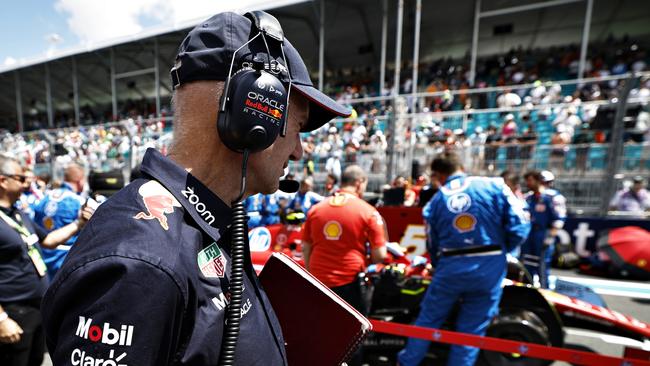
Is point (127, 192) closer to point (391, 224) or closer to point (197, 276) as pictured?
point (197, 276)

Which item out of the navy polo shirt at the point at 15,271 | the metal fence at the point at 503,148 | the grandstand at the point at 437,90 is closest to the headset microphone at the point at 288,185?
the navy polo shirt at the point at 15,271

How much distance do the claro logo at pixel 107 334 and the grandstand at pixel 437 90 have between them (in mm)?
4029

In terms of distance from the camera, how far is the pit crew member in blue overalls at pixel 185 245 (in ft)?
1.83

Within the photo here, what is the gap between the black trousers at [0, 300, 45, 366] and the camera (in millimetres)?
2178

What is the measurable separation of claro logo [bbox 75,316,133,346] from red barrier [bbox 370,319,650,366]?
2.26 meters

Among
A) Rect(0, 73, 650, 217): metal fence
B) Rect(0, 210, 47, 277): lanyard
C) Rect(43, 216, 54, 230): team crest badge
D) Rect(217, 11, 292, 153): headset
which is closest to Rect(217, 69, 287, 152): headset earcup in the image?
Rect(217, 11, 292, 153): headset

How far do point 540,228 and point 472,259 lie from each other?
3567 millimetres

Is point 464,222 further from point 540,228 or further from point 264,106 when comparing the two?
point 540,228

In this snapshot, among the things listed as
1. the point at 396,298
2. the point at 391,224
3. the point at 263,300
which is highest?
the point at 263,300

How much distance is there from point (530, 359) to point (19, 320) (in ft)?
12.6

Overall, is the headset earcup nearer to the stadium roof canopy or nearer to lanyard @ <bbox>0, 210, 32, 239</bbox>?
lanyard @ <bbox>0, 210, 32, 239</bbox>

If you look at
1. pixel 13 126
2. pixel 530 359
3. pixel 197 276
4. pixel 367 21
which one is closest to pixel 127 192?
pixel 197 276

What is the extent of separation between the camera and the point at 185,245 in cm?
68

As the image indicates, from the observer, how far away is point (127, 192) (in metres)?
0.72
